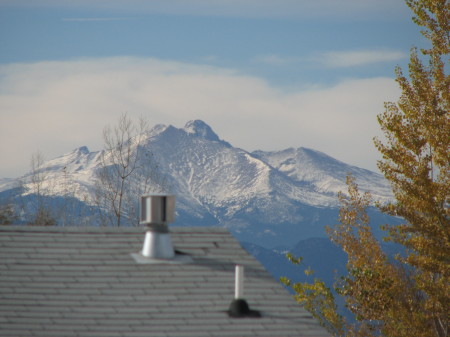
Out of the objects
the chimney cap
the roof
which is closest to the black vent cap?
the roof

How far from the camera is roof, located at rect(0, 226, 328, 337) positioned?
12477 mm

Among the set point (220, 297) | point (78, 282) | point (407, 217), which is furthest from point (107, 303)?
point (407, 217)

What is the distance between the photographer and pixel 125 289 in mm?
13281

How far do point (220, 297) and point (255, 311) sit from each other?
705 millimetres

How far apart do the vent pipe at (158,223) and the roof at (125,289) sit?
277mm

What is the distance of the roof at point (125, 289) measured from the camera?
491 inches

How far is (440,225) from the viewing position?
24.8 meters

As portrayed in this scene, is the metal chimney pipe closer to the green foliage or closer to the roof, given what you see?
the roof

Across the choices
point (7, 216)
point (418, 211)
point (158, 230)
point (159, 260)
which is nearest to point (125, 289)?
point (159, 260)

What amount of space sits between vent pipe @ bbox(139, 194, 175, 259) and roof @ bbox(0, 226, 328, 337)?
0.28 meters

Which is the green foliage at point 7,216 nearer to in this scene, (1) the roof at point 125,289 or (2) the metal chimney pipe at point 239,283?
(1) the roof at point 125,289

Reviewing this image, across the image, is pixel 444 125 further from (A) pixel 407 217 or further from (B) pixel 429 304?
(B) pixel 429 304

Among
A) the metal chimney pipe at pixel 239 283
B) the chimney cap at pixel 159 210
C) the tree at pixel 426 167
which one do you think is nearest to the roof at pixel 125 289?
the metal chimney pipe at pixel 239 283

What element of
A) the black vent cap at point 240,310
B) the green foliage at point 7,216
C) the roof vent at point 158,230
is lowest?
the black vent cap at point 240,310
